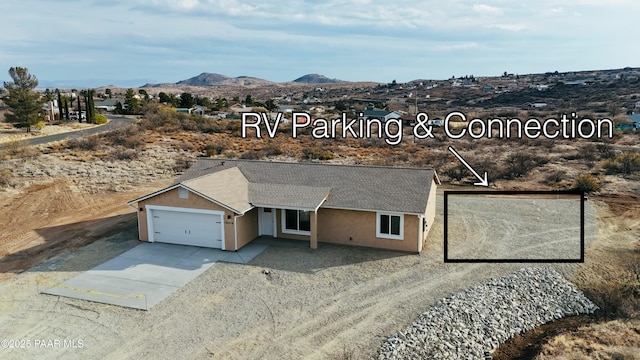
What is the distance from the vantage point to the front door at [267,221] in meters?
21.9

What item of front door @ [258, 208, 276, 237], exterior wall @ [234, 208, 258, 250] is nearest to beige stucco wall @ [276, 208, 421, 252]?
front door @ [258, 208, 276, 237]

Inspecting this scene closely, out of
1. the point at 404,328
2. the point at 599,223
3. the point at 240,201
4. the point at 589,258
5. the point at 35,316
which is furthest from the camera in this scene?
the point at 599,223

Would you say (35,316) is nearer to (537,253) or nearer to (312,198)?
(312,198)

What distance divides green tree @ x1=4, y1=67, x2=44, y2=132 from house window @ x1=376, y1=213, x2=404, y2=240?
54.3 meters

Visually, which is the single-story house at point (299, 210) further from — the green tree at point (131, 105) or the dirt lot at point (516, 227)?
the green tree at point (131, 105)

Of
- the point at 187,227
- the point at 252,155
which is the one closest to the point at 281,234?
the point at 187,227

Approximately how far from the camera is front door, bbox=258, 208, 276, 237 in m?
21.9

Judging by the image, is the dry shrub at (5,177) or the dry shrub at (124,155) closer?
the dry shrub at (5,177)

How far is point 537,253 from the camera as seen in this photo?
1969 cm

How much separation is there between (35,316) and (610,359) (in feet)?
54.7

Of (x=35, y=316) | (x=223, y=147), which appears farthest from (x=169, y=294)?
(x=223, y=147)

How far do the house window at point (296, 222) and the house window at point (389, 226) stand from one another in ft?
10.7

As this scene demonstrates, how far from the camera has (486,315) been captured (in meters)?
14.3

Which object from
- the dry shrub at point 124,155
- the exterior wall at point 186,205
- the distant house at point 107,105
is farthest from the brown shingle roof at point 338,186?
the distant house at point 107,105
